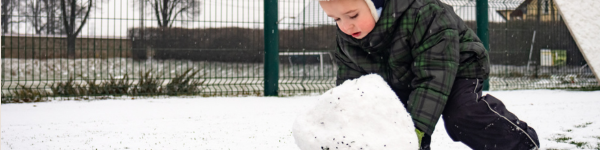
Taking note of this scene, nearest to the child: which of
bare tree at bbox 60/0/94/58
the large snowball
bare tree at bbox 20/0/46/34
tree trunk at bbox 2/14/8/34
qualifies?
the large snowball

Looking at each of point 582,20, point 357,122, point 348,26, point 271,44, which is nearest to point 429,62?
point 348,26

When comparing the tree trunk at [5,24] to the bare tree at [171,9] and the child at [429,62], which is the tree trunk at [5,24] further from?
the child at [429,62]

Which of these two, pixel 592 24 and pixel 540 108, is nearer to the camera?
pixel 592 24

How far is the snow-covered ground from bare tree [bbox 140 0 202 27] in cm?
125

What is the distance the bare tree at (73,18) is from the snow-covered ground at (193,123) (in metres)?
1.06

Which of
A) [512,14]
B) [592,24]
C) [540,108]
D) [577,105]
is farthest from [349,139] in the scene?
[512,14]

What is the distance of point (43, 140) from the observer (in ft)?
12.3

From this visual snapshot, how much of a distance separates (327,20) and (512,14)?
4.29m

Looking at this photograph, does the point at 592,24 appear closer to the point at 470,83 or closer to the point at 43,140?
the point at 470,83

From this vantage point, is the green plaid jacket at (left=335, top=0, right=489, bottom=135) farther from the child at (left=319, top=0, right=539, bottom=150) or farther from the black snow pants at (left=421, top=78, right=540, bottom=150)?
the black snow pants at (left=421, top=78, right=540, bottom=150)

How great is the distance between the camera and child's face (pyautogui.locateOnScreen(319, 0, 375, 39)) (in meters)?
1.65

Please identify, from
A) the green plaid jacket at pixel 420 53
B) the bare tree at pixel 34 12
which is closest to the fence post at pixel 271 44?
the bare tree at pixel 34 12

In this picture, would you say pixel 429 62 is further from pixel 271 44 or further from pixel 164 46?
pixel 164 46

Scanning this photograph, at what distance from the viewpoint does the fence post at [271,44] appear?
7262 millimetres
